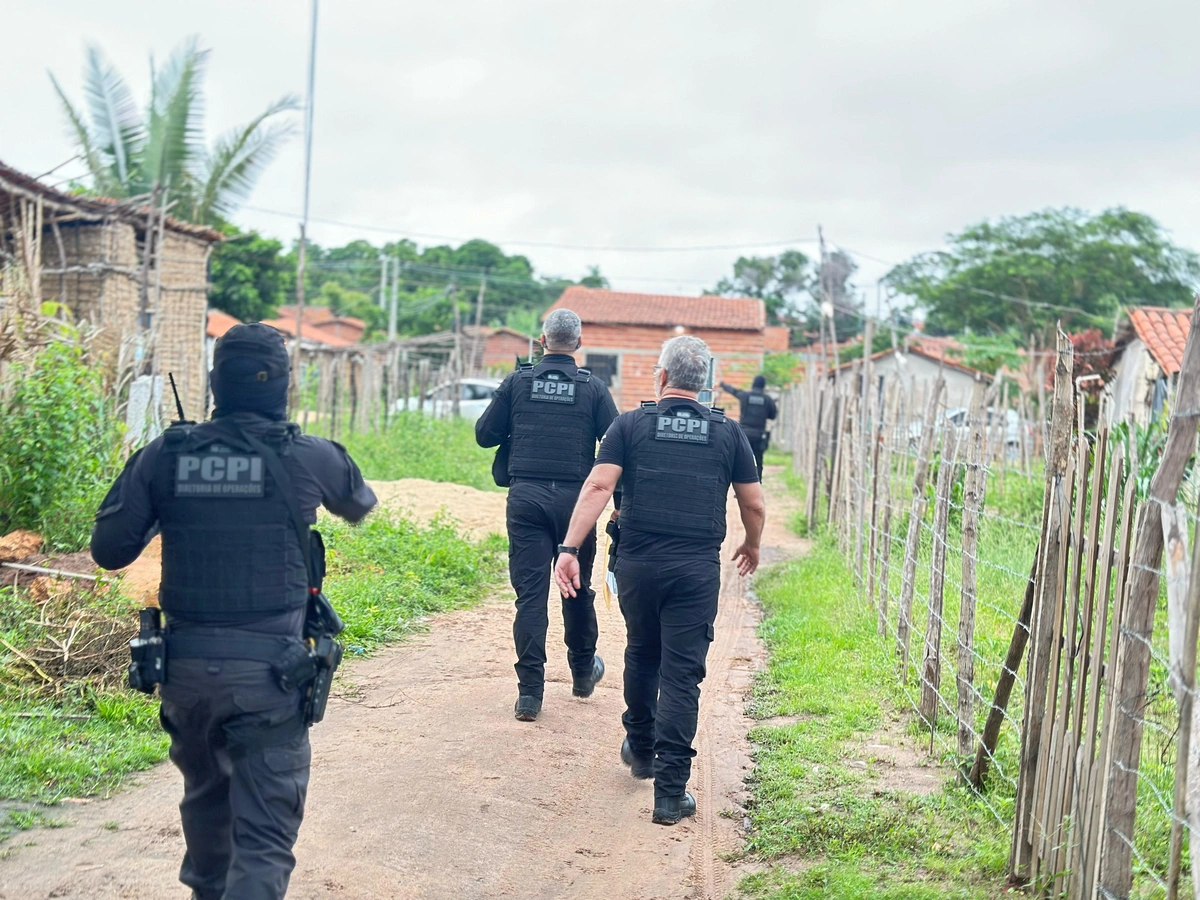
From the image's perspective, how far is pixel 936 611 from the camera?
5.73 m

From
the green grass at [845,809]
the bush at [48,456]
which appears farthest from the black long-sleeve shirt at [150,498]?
the bush at [48,456]

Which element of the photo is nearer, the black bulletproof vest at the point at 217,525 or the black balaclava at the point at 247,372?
the black bulletproof vest at the point at 217,525

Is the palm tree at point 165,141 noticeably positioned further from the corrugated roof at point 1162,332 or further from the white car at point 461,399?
the corrugated roof at point 1162,332

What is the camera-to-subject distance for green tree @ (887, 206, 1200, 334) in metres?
36.1

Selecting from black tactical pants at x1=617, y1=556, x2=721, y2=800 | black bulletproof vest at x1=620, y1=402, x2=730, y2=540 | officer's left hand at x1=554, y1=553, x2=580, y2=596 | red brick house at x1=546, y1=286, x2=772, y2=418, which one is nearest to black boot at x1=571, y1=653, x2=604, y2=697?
officer's left hand at x1=554, y1=553, x2=580, y2=596

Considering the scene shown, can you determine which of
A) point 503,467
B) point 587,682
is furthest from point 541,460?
point 587,682

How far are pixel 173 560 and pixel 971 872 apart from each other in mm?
2747

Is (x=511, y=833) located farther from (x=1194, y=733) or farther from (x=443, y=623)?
(x=443, y=623)

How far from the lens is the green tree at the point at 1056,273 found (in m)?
36.1

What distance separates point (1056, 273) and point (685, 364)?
3534 cm

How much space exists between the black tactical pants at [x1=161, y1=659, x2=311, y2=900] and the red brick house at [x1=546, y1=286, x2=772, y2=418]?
96.0 feet

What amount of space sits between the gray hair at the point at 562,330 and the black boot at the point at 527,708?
5.71ft

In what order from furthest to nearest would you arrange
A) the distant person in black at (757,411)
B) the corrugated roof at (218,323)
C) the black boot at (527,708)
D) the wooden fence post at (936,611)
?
the corrugated roof at (218,323)
the distant person in black at (757,411)
the black boot at (527,708)
the wooden fence post at (936,611)

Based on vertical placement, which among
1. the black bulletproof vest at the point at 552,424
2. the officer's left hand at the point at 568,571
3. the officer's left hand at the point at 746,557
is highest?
the black bulletproof vest at the point at 552,424
